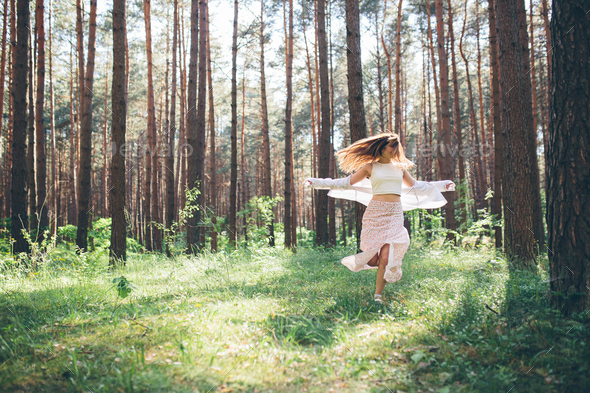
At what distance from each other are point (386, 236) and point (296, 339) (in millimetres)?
A: 1962

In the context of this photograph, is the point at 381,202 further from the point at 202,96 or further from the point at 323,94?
the point at 202,96

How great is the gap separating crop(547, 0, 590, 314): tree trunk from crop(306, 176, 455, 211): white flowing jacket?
5.99 feet

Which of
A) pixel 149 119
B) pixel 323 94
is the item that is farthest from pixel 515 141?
pixel 149 119

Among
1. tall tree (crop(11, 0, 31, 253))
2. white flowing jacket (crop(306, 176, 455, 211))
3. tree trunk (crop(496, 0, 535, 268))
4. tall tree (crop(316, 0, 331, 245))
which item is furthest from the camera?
tall tree (crop(316, 0, 331, 245))

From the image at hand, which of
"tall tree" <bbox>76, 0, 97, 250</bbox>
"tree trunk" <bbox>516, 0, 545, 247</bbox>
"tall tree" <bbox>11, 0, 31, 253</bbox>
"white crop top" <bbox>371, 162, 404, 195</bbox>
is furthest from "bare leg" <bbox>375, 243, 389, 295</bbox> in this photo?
"tall tree" <bbox>11, 0, 31, 253</bbox>

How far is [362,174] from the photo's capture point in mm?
4840

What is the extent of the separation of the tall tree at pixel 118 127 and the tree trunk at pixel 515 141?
24.2 ft

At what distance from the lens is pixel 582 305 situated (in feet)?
9.84

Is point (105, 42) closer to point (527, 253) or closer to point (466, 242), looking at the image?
point (466, 242)

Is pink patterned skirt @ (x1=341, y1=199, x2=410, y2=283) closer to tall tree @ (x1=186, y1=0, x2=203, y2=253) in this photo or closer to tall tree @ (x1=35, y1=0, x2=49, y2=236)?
tall tree @ (x1=186, y1=0, x2=203, y2=253)

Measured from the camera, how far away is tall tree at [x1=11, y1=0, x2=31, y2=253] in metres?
7.70

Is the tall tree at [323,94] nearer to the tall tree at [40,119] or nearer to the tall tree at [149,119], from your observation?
the tall tree at [149,119]

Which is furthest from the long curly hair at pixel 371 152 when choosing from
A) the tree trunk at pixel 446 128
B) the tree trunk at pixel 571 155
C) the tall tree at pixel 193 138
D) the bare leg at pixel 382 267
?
the tree trunk at pixel 446 128

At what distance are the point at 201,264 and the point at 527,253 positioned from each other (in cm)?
636
